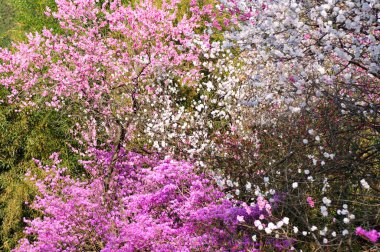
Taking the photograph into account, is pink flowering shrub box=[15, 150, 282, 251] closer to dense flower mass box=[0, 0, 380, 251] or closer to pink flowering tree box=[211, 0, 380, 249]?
dense flower mass box=[0, 0, 380, 251]

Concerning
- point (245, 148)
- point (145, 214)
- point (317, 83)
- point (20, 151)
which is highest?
point (317, 83)

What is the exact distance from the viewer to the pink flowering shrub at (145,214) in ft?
23.0

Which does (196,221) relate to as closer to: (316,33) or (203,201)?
(203,201)

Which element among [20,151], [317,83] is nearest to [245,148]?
[317,83]

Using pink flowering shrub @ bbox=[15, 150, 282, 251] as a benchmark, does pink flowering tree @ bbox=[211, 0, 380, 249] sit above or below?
above

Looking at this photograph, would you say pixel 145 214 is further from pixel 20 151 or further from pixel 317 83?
pixel 20 151

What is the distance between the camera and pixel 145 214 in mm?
7746

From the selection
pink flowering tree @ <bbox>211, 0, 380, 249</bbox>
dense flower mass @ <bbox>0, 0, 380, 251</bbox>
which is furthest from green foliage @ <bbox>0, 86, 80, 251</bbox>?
pink flowering tree @ <bbox>211, 0, 380, 249</bbox>

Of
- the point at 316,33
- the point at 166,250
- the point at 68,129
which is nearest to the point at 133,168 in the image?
the point at 68,129

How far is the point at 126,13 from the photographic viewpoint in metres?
10.4

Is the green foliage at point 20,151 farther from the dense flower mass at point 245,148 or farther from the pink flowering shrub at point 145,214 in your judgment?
the pink flowering shrub at point 145,214

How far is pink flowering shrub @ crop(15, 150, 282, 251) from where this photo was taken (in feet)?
23.0

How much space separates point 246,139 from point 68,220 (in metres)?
3.72

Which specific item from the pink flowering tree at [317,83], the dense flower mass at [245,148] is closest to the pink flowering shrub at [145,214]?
the dense flower mass at [245,148]
